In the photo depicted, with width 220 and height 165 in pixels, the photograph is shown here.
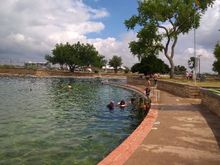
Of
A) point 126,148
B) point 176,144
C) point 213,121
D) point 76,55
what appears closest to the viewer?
point 126,148

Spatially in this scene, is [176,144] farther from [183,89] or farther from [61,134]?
[183,89]

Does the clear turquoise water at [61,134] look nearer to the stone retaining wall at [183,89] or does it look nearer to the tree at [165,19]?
the stone retaining wall at [183,89]

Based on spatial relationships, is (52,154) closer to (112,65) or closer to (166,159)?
(166,159)

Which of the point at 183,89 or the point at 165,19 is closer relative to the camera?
the point at 183,89

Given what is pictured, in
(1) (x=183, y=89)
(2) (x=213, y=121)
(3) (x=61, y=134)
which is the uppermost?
(1) (x=183, y=89)

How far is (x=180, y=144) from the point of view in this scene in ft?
33.4

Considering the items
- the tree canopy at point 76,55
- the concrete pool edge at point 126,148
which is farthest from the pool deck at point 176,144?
the tree canopy at point 76,55

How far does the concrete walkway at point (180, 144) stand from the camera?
27.8 ft

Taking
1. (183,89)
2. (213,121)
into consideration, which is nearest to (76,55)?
(183,89)

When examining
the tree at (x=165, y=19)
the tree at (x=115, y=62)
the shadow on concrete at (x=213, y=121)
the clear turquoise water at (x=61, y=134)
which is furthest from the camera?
the tree at (x=115, y=62)

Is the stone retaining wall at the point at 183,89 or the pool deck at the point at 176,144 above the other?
the stone retaining wall at the point at 183,89

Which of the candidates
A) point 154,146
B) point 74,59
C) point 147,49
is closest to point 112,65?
point 74,59

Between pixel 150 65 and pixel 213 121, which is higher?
pixel 150 65

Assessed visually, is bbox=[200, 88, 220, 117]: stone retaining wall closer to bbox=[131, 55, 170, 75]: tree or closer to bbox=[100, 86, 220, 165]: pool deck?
bbox=[100, 86, 220, 165]: pool deck
